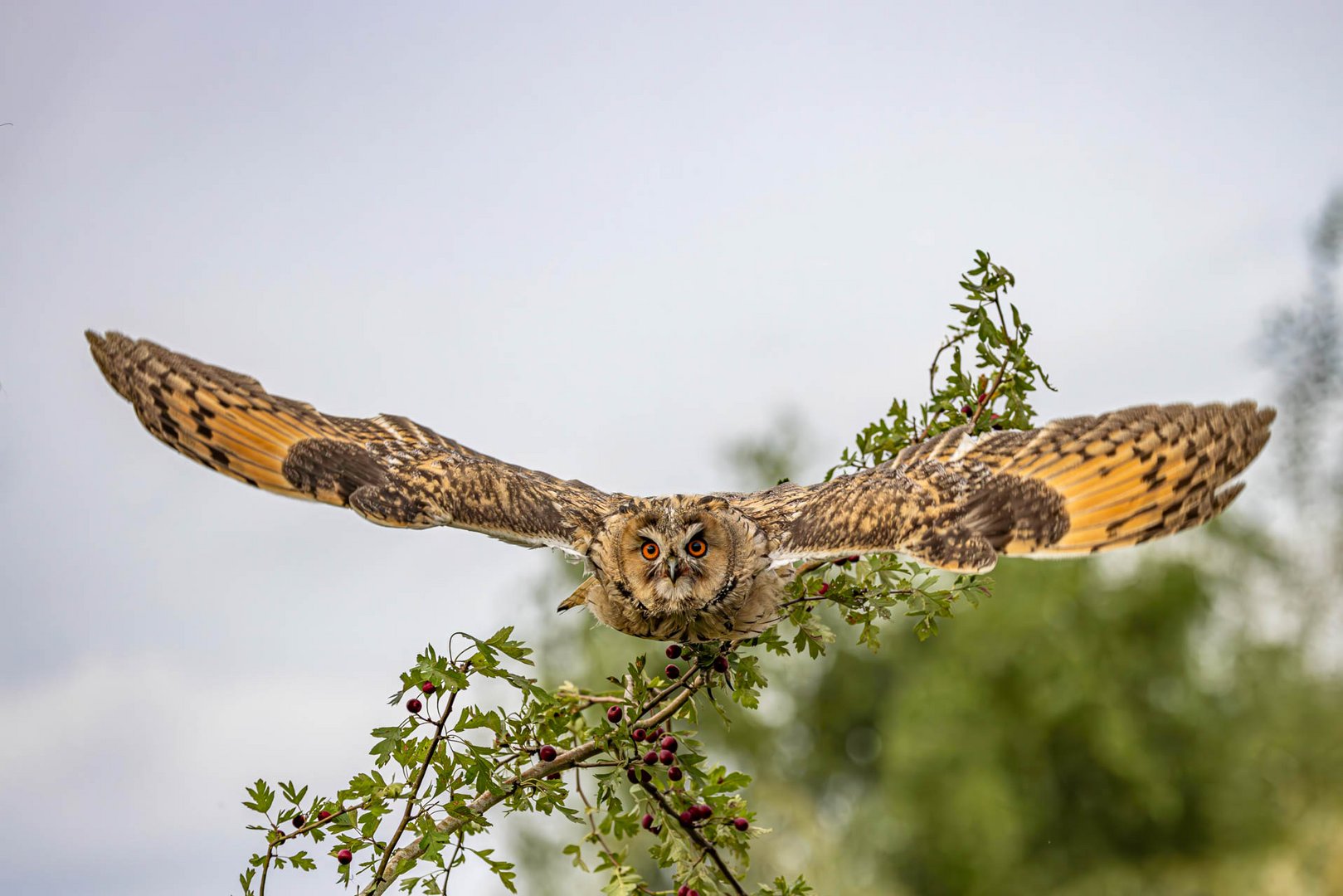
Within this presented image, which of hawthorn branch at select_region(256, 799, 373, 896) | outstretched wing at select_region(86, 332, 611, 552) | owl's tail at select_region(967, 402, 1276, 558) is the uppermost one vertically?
outstretched wing at select_region(86, 332, 611, 552)

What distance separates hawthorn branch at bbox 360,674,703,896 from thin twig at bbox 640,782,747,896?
0.19m

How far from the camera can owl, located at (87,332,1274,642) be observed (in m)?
3.26

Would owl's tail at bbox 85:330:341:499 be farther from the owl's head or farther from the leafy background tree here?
the leafy background tree

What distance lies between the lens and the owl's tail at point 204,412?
3.82 metres

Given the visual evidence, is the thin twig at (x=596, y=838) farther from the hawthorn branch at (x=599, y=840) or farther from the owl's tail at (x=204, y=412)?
the owl's tail at (x=204, y=412)

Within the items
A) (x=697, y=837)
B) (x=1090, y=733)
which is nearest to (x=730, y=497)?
(x=697, y=837)

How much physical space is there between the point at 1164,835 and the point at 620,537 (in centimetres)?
1893

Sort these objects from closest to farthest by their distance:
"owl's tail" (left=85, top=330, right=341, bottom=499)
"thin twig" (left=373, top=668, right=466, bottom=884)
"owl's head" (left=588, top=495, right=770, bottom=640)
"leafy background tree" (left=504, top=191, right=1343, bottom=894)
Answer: "thin twig" (left=373, top=668, right=466, bottom=884) → "owl's head" (left=588, top=495, right=770, bottom=640) → "owl's tail" (left=85, top=330, right=341, bottom=499) → "leafy background tree" (left=504, top=191, right=1343, bottom=894)

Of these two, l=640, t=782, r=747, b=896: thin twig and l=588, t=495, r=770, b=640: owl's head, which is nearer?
l=640, t=782, r=747, b=896: thin twig

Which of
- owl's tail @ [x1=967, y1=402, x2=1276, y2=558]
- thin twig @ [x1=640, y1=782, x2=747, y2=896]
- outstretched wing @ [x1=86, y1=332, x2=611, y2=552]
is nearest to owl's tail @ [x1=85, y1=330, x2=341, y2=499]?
outstretched wing @ [x1=86, y1=332, x2=611, y2=552]

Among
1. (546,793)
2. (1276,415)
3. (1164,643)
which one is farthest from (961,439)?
(1164,643)

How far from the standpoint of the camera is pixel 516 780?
3254mm

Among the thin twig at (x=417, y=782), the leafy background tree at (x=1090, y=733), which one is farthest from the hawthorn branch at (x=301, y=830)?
the leafy background tree at (x=1090, y=733)

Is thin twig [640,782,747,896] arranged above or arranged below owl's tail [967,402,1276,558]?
below
